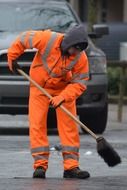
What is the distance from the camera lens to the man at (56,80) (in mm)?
9461

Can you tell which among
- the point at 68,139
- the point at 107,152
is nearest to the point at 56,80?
the point at 68,139

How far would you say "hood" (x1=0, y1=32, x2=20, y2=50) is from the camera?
1336 centimetres

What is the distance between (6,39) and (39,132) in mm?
4245

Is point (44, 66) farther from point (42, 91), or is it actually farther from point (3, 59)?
point (3, 59)

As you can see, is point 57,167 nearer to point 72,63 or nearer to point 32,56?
point 72,63

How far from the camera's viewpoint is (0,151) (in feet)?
38.5

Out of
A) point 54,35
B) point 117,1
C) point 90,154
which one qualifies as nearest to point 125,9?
point 117,1

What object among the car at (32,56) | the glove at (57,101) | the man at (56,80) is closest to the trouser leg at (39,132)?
the man at (56,80)

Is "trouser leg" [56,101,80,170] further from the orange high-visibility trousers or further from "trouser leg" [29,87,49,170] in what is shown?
"trouser leg" [29,87,49,170]

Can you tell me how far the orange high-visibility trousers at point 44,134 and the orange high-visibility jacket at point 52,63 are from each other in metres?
0.14

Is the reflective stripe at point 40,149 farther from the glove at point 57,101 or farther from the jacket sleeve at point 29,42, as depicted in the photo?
the jacket sleeve at point 29,42

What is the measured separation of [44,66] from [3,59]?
12.5 ft

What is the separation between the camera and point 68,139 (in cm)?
953

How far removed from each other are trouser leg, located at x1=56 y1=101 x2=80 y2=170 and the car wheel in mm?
4306
